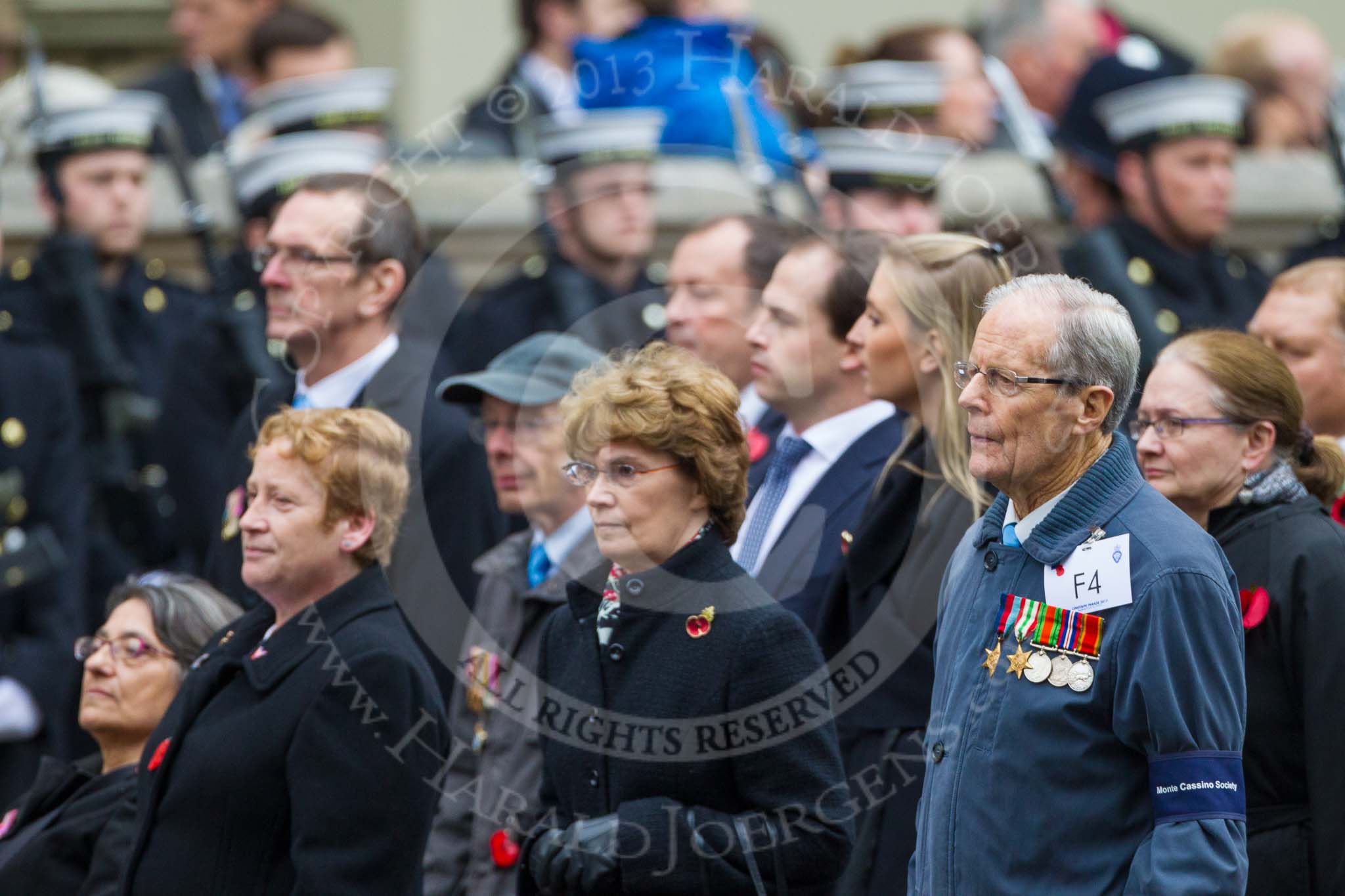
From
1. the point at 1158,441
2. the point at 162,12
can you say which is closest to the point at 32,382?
the point at 1158,441

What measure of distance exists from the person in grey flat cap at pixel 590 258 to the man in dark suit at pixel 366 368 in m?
1.62

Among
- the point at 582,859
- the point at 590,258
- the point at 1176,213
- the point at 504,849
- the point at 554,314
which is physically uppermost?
the point at 590,258

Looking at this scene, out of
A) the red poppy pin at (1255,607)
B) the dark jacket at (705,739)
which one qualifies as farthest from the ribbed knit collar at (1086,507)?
the red poppy pin at (1255,607)

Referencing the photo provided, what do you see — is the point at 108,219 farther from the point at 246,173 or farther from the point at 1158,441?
the point at 1158,441

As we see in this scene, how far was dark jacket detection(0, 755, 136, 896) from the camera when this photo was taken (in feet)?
14.7

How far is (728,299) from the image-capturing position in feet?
17.8

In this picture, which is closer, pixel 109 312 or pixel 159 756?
pixel 159 756

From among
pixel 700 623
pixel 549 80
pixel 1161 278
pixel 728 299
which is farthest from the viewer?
pixel 549 80

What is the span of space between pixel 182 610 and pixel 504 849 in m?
0.94

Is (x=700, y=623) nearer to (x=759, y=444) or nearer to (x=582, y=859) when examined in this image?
(x=582, y=859)

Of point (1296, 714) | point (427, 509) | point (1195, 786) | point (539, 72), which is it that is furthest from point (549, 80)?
point (1195, 786)

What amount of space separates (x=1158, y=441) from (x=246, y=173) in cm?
396

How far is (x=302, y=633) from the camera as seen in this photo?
4203 mm

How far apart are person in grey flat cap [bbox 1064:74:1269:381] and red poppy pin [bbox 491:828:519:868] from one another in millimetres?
3288
